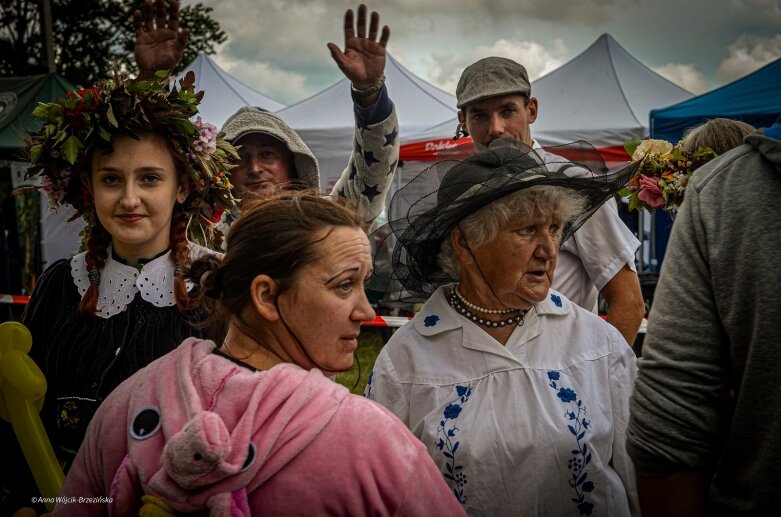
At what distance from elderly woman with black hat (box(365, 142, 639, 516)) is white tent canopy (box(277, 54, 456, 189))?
27.7ft

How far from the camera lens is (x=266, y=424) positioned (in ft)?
4.58

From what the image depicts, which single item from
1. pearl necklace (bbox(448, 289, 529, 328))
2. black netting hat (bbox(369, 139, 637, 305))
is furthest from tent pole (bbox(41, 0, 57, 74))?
pearl necklace (bbox(448, 289, 529, 328))

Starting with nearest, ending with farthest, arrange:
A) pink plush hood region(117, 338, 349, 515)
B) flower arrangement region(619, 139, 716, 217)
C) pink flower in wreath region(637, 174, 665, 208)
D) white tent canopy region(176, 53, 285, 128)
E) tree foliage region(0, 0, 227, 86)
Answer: pink plush hood region(117, 338, 349, 515) → flower arrangement region(619, 139, 716, 217) → pink flower in wreath region(637, 174, 665, 208) → white tent canopy region(176, 53, 285, 128) → tree foliage region(0, 0, 227, 86)

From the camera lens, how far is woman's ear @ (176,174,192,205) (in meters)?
2.62

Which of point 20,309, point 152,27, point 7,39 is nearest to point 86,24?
point 7,39

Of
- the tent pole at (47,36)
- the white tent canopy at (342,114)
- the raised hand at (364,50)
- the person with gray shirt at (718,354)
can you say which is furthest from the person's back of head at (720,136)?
the tent pole at (47,36)

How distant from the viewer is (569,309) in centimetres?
259

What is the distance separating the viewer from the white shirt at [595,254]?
318 cm

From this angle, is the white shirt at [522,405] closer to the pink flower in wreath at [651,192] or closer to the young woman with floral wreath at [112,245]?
the young woman with floral wreath at [112,245]

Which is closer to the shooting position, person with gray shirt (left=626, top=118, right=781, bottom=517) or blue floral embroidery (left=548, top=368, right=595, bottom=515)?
person with gray shirt (left=626, top=118, right=781, bottom=517)

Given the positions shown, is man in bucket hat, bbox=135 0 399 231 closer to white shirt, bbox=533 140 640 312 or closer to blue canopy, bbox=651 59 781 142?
white shirt, bbox=533 140 640 312

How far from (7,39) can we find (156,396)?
20.0m

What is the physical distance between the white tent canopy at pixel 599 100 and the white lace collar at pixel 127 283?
8606mm

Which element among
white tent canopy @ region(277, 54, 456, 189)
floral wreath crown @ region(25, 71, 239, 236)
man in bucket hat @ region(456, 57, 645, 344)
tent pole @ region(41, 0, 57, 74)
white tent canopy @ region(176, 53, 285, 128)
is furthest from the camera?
white tent canopy @ region(176, 53, 285, 128)
